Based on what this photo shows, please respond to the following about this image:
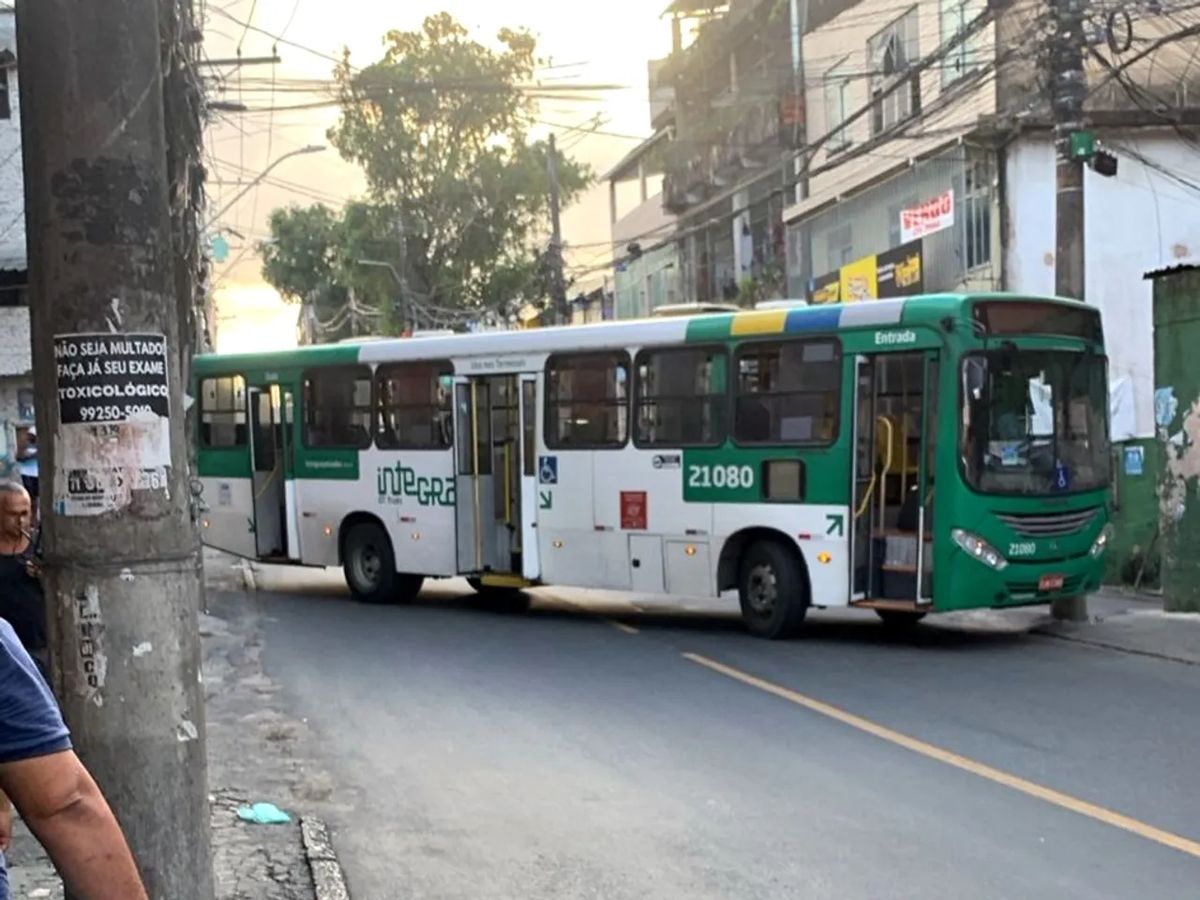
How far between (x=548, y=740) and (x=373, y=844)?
2347mm

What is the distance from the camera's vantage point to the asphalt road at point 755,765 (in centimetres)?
623

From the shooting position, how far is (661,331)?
14234mm

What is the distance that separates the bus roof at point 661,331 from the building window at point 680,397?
188 mm

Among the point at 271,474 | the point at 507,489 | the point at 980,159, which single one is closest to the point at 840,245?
the point at 980,159

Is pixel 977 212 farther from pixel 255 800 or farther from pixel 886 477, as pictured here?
pixel 255 800

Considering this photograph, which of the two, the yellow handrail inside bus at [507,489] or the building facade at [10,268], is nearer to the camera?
the yellow handrail inside bus at [507,489]

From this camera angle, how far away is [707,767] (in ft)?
26.7

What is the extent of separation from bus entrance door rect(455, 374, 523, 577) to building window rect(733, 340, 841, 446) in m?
3.50

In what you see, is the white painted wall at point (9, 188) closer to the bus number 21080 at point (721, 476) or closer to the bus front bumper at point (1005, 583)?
the bus number 21080 at point (721, 476)

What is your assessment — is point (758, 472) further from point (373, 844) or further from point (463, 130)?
point (463, 130)

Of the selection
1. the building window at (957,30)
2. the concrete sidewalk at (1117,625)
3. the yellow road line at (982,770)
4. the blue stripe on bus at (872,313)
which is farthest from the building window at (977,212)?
the yellow road line at (982,770)

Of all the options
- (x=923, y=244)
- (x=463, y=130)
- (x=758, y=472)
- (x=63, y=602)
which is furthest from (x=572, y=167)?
(x=63, y=602)

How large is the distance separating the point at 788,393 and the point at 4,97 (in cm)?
2071

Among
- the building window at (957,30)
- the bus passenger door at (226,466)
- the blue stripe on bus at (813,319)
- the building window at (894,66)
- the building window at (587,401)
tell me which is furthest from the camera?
the building window at (894,66)
